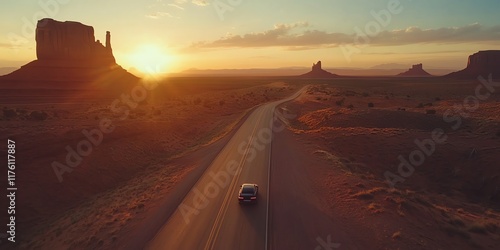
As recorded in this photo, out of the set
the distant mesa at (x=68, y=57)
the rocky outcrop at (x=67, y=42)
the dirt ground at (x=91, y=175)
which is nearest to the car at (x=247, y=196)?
the dirt ground at (x=91, y=175)

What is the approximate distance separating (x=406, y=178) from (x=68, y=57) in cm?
13464

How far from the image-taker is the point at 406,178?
26.7 m

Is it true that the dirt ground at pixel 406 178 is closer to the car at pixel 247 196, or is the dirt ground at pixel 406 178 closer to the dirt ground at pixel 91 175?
the car at pixel 247 196

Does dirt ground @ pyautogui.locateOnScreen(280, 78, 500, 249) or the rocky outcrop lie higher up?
the rocky outcrop

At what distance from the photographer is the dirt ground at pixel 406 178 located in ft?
50.0

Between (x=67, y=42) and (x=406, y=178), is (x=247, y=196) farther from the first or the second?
(x=67, y=42)

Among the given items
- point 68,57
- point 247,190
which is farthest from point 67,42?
point 247,190

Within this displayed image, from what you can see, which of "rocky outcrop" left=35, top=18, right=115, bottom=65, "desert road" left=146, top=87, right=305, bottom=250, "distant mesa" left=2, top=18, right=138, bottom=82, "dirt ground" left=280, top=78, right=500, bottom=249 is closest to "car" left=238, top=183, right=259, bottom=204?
"desert road" left=146, top=87, right=305, bottom=250

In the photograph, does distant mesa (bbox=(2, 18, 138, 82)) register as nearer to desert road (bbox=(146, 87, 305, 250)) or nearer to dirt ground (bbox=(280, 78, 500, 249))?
dirt ground (bbox=(280, 78, 500, 249))

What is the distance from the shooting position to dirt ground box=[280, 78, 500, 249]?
50.0ft

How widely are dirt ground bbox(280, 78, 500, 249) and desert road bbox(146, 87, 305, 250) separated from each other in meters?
3.58

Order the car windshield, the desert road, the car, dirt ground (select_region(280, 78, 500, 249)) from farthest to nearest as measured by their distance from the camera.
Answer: the car windshield, the car, dirt ground (select_region(280, 78, 500, 249)), the desert road

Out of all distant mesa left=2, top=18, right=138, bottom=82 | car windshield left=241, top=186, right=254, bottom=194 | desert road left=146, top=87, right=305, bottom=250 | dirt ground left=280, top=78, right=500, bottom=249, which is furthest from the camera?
distant mesa left=2, top=18, right=138, bottom=82

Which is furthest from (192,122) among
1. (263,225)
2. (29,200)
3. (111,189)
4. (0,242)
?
(263,225)
